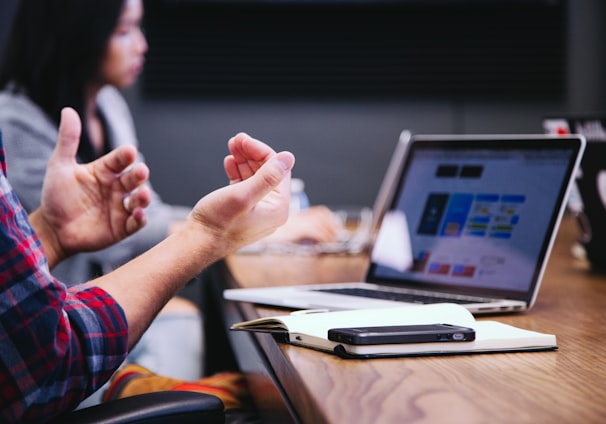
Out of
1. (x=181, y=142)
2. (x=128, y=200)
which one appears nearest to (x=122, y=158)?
(x=128, y=200)

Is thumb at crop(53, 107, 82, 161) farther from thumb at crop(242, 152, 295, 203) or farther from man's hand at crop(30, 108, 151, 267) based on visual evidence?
thumb at crop(242, 152, 295, 203)

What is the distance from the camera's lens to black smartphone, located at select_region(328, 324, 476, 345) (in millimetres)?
880

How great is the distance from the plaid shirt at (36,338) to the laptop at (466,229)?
35cm

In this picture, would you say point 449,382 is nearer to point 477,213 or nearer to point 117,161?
point 477,213

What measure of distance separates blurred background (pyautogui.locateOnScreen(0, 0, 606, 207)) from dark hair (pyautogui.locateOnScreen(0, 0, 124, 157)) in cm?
142

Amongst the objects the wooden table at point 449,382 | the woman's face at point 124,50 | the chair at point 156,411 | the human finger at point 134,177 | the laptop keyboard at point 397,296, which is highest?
the woman's face at point 124,50

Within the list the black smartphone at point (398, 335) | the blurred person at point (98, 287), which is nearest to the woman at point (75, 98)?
the blurred person at point (98, 287)

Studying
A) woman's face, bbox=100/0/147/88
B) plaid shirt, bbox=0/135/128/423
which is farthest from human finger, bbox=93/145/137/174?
woman's face, bbox=100/0/147/88

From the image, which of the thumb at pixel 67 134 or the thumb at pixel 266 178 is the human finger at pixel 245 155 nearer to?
the thumb at pixel 266 178

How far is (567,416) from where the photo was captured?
666 millimetres

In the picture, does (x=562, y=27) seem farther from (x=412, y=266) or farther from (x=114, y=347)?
(x=114, y=347)

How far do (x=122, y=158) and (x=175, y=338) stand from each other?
2.87 ft

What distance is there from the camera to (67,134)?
1.51 m

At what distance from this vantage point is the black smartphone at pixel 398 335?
34.7 inches
